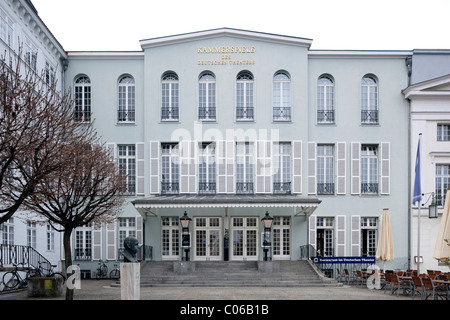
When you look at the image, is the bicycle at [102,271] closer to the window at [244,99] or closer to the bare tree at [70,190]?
the bare tree at [70,190]

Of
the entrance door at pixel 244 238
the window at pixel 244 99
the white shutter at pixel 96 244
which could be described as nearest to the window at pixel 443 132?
the window at pixel 244 99

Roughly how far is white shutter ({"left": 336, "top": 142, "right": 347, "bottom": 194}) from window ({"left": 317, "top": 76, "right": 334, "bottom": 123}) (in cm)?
133

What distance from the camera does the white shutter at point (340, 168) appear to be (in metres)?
24.4

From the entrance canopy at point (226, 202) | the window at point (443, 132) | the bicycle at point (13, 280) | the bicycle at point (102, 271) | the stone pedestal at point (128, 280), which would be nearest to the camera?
the stone pedestal at point (128, 280)

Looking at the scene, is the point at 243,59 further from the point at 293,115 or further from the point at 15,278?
the point at 15,278

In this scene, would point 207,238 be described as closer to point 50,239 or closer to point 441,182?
point 50,239

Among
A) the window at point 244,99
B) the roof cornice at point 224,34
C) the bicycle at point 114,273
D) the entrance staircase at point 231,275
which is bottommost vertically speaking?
the bicycle at point 114,273

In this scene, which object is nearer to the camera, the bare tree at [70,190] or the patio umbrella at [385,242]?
the bare tree at [70,190]

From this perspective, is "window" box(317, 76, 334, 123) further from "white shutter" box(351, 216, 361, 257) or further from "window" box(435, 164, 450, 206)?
"window" box(435, 164, 450, 206)

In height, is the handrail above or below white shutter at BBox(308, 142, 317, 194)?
below

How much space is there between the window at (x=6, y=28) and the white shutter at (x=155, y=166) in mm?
8067

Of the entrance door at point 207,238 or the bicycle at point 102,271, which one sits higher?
the entrance door at point 207,238

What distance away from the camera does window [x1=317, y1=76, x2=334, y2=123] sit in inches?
974

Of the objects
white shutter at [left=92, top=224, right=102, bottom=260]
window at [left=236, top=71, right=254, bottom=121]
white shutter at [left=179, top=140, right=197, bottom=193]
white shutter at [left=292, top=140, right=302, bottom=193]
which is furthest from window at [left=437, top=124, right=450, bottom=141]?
white shutter at [left=92, top=224, right=102, bottom=260]
